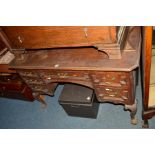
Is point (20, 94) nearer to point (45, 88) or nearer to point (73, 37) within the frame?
point (45, 88)

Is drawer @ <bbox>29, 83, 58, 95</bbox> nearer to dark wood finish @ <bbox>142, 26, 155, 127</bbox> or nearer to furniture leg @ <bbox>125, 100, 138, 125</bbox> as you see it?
furniture leg @ <bbox>125, 100, 138, 125</bbox>

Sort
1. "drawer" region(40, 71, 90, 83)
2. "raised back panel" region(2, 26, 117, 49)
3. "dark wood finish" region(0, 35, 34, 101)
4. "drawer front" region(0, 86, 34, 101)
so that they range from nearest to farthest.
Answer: "raised back panel" region(2, 26, 117, 49) → "drawer" region(40, 71, 90, 83) → "dark wood finish" region(0, 35, 34, 101) → "drawer front" region(0, 86, 34, 101)

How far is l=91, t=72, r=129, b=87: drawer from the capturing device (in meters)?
1.92

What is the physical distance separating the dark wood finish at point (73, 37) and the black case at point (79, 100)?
710 mm

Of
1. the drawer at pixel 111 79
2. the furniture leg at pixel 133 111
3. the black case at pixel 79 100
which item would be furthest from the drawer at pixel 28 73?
the furniture leg at pixel 133 111

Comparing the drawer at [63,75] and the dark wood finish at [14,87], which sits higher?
the drawer at [63,75]

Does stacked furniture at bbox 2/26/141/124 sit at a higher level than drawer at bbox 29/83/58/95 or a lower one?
higher

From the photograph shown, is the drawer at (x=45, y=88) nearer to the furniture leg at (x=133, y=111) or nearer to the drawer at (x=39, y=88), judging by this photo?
the drawer at (x=39, y=88)

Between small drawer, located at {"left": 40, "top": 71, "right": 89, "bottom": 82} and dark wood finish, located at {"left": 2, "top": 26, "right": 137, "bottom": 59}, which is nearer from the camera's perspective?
dark wood finish, located at {"left": 2, "top": 26, "right": 137, "bottom": 59}

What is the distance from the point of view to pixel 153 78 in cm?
221

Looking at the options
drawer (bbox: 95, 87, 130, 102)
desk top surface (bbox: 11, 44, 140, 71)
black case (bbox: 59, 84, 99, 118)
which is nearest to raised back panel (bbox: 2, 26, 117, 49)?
desk top surface (bbox: 11, 44, 140, 71)

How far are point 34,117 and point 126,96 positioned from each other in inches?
61.7

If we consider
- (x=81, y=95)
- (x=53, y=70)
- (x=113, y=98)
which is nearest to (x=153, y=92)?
(x=113, y=98)

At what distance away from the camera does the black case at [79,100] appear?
7.94 feet
